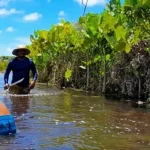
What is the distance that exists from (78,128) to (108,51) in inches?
331

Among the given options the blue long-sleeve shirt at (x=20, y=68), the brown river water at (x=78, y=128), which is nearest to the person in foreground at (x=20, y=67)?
the blue long-sleeve shirt at (x=20, y=68)

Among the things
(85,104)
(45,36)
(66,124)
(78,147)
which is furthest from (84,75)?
(78,147)

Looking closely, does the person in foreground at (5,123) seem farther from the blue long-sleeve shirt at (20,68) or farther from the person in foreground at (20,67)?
the blue long-sleeve shirt at (20,68)

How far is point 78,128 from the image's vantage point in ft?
23.4

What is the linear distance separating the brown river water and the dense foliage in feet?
7.89

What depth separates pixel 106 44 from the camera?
1516 cm

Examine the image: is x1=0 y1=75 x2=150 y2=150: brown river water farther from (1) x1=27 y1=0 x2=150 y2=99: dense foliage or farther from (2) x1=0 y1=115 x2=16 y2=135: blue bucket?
(1) x1=27 y1=0 x2=150 y2=99: dense foliage

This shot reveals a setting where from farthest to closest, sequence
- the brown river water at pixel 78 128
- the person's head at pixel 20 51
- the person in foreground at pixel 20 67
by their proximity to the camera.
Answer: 1. the person in foreground at pixel 20 67
2. the person's head at pixel 20 51
3. the brown river water at pixel 78 128

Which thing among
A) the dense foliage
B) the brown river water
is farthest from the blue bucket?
the dense foliage

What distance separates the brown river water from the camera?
19.0ft

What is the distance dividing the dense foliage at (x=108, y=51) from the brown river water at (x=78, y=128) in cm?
241

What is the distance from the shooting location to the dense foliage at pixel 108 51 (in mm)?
11906

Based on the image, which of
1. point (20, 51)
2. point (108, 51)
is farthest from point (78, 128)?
point (108, 51)

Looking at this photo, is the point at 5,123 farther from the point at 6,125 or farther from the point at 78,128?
the point at 78,128
